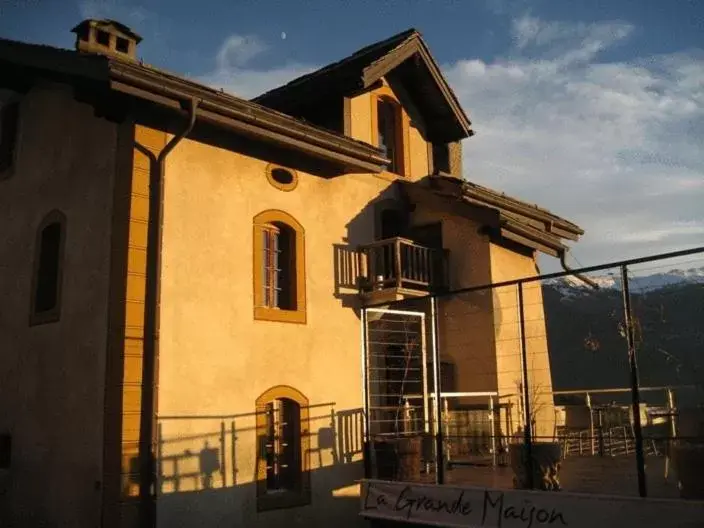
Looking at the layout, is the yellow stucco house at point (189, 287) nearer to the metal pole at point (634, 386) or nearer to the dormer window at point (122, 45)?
the dormer window at point (122, 45)

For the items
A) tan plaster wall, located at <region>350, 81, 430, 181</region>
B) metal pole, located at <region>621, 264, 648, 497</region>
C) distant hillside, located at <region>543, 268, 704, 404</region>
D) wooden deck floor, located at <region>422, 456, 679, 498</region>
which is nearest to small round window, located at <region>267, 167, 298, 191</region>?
tan plaster wall, located at <region>350, 81, 430, 181</region>

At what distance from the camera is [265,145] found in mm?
13086

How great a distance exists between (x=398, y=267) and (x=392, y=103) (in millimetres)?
5070

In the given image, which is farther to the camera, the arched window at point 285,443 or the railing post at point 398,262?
the railing post at point 398,262

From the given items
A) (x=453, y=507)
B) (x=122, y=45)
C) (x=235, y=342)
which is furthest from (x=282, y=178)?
(x=453, y=507)

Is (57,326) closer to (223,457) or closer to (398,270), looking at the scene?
(223,457)

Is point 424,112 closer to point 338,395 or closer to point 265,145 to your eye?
point 265,145

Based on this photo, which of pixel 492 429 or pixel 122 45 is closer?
pixel 122 45

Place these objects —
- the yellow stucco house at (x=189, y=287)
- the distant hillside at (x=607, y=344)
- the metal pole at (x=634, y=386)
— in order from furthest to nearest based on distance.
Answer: the distant hillside at (x=607, y=344), the yellow stucco house at (x=189, y=287), the metal pole at (x=634, y=386)

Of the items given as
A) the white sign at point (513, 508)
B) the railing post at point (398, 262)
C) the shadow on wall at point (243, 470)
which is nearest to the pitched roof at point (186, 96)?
the railing post at point (398, 262)

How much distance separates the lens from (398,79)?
17.3 metres

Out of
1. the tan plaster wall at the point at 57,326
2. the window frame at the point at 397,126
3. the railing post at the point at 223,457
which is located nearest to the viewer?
the tan plaster wall at the point at 57,326

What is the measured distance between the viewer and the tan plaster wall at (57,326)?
10891 mm

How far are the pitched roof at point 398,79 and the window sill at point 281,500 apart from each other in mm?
8515
